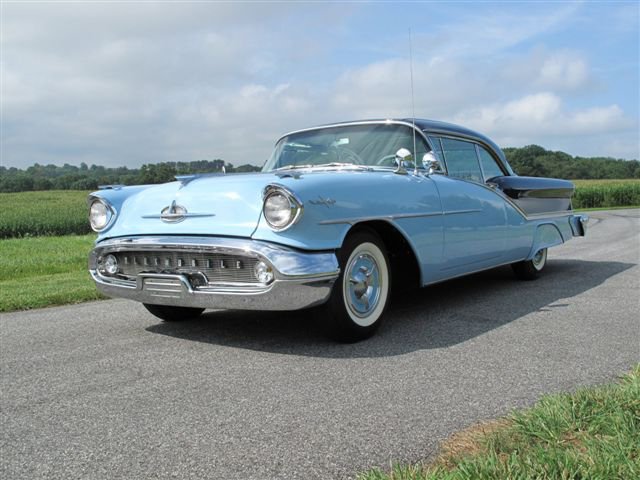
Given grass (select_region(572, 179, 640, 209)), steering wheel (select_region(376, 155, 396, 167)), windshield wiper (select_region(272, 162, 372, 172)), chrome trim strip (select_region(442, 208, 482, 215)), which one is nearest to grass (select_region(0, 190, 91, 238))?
windshield wiper (select_region(272, 162, 372, 172))

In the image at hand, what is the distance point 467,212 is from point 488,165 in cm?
117

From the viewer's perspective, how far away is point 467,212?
15.9ft

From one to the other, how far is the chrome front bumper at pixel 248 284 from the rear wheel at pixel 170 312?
2.36 feet

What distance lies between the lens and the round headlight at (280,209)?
3.35 metres

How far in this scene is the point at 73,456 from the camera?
7.10 ft

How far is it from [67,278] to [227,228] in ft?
16.2

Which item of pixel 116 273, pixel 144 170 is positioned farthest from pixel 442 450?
pixel 144 170

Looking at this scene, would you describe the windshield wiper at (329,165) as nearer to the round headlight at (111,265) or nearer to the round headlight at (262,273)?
the round headlight at (262,273)

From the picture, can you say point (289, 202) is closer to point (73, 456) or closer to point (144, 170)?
point (73, 456)

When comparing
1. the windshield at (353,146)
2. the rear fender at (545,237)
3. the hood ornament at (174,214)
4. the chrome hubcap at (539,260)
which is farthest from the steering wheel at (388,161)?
the chrome hubcap at (539,260)

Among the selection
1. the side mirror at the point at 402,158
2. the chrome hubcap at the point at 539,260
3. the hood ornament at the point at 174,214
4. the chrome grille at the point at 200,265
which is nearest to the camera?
the chrome grille at the point at 200,265

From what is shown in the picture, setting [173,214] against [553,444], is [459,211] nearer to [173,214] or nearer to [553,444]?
[173,214]

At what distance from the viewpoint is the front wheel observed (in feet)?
11.8

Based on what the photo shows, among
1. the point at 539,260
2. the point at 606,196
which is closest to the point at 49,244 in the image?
the point at 539,260
